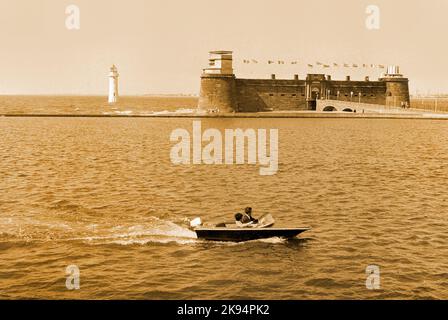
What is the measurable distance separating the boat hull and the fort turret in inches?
2937

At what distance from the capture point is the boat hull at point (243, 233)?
16969mm

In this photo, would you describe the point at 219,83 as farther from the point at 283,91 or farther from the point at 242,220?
the point at 242,220

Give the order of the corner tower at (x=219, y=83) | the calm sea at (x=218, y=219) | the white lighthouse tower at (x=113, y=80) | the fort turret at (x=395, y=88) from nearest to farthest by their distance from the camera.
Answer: the calm sea at (x=218, y=219), the corner tower at (x=219, y=83), the fort turret at (x=395, y=88), the white lighthouse tower at (x=113, y=80)

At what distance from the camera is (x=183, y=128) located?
66.1 metres

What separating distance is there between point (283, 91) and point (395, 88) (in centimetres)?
1813

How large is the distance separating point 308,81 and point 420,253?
69.7 metres

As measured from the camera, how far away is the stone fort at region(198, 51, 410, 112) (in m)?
78.4

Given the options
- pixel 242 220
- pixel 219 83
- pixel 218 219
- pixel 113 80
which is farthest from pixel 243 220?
pixel 113 80

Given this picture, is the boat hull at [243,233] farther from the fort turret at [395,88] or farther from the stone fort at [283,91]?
the fort turret at [395,88]

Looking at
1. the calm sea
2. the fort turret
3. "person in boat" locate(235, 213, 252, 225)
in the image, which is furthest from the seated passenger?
the fort turret

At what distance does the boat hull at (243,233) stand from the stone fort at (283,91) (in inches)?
2437

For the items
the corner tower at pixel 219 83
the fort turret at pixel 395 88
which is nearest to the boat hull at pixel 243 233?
the corner tower at pixel 219 83

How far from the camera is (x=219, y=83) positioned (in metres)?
77.8

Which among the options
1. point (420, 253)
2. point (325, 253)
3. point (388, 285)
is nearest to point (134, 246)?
point (325, 253)
